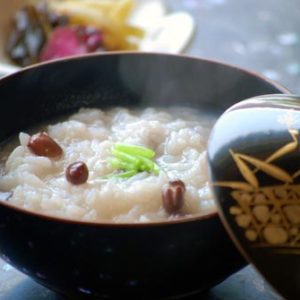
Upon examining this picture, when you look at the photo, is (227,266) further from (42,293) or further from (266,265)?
(42,293)

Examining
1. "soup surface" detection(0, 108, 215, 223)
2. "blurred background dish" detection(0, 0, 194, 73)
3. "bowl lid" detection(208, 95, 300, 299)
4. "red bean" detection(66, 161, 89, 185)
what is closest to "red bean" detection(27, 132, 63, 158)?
"soup surface" detection(0, 108, 215, 223)

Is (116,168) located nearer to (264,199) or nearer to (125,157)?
(125,157)

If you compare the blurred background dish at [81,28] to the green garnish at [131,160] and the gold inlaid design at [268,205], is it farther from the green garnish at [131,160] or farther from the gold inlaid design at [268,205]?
the gold inlaid design at [268,205]

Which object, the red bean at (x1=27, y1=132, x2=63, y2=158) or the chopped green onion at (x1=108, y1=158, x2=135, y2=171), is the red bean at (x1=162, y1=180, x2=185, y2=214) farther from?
the red bean at (x1=27, y1=132, x2=63, y2=158)

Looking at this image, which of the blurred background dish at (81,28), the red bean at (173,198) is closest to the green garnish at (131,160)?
the red bean at (173,198)

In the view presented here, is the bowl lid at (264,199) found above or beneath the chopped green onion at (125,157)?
above

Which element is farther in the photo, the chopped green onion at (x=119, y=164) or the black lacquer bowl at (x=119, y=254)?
the chopped green onion at (x=119, y=164)
